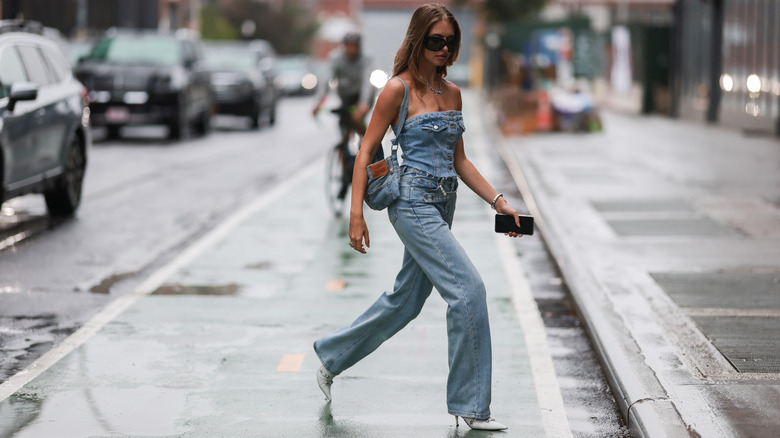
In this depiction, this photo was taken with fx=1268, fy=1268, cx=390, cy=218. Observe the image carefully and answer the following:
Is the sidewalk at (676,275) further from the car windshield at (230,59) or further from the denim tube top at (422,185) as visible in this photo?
the car windshield at (230,59)

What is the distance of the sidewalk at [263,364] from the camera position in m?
5.63

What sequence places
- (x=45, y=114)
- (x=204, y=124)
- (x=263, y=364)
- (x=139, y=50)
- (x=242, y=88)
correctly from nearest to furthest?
1. (x=263, y=364)
2. (x=45, y=114)
3. (x=139, y=50)
4. (x=204, y=124)
5. (x=242, y=88)

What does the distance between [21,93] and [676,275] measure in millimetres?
5719

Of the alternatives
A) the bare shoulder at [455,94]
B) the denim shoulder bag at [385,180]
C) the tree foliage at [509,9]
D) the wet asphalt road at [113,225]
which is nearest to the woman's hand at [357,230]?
the denim shoulder bag at [385,180]

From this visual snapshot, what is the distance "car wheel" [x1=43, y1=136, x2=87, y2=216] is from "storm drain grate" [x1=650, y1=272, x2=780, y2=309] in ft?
21.0

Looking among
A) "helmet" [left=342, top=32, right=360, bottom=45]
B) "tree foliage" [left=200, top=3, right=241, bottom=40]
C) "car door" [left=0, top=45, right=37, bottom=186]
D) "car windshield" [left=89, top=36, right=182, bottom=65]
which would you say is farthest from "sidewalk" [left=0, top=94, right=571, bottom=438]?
"tree foliage" [left=200, top=3, right=241, bottom=40]

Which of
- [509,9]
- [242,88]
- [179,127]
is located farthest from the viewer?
[509,9]

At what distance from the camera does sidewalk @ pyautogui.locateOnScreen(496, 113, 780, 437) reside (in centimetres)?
569

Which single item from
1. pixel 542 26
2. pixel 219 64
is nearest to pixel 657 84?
pixel 542 26

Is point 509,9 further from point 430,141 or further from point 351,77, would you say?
point 430,141

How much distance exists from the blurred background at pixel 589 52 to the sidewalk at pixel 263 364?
15558mm

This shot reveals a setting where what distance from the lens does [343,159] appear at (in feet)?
42.5

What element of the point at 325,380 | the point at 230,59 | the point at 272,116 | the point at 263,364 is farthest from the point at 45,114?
the point at 272,116

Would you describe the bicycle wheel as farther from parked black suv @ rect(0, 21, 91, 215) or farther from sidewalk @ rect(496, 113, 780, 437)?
parked black suv @ rect(0, 21, 91, 215)
